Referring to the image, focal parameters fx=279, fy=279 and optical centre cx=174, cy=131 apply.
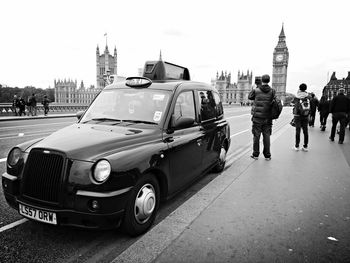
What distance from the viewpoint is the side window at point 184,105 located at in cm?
413

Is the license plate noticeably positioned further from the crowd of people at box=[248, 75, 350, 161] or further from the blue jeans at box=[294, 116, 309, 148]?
the blue jeans at box=[294, 116, 309, 148]

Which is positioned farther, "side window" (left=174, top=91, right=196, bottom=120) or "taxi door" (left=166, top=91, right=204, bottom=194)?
"side window" (left=174, top=91, right=196, bottom=120)

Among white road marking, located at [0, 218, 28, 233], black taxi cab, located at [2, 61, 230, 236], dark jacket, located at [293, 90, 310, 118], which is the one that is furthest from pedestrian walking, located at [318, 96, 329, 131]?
white road marking, located at [0, 218, 28, 233]

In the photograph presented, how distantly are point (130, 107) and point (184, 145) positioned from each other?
97 centimetres

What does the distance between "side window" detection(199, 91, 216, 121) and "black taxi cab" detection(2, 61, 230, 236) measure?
0.24 metres

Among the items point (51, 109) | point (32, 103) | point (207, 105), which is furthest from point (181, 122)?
point (51, 109)

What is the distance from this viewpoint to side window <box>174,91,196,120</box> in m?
4.13

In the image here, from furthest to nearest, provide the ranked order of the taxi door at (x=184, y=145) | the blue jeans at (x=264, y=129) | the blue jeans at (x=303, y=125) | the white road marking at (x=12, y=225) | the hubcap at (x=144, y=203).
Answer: the blue jeans at (x=303, y=125)
the blue jeans at (x=264, y=129)
the taxi door at (x=184, y=145)
the white road marking at (x=12, y=225)
the hubcap at (x=144, y=203)

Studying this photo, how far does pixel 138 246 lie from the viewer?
10.1 feet

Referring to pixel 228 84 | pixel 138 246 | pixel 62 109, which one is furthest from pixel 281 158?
pixel 228 84

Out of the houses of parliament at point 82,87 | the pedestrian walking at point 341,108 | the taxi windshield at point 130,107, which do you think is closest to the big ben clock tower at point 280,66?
the houses of parliament at point 82,87

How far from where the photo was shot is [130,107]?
162 inches

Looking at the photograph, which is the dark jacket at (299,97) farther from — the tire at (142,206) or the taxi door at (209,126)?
the tire at (142,206)

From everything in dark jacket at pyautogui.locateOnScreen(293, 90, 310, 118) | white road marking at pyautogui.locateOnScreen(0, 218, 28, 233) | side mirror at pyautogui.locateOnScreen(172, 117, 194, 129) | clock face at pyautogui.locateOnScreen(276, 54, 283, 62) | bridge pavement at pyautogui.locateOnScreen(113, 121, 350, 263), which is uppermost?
clock face at pyautogui.locateOnScreen(276, 54, 283, 62)
